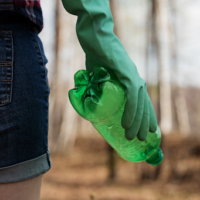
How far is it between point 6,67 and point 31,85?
0.10m

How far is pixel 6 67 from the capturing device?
89 centimetres

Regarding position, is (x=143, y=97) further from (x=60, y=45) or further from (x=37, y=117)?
(x=60, y=45)

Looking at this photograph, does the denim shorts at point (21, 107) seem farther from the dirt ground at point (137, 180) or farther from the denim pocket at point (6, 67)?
the dirt ground at point (137, 180)

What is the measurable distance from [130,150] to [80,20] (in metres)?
0.68

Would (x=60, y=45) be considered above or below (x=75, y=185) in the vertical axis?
Answer: above

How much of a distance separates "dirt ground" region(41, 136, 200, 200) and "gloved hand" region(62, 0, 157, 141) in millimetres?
3787

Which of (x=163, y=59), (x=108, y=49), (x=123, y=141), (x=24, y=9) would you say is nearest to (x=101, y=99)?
(x=108, y=49)

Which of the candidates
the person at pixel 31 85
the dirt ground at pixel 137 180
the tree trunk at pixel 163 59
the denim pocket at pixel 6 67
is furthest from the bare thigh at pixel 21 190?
the tree trunk at pixel 163 59

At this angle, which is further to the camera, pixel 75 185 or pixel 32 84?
pixel 75 185

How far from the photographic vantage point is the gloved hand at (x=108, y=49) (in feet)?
3.15

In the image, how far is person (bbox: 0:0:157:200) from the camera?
2.85ft

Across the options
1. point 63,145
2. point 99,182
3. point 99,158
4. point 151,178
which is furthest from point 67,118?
point 151,178

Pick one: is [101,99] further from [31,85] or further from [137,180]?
[137,180]

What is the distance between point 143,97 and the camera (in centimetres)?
105
